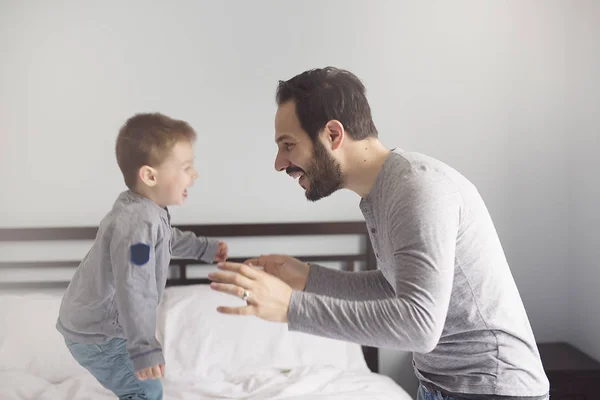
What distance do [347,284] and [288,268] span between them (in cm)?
14

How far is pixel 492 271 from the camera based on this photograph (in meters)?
1.06

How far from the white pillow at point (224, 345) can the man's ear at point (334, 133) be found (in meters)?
1.18

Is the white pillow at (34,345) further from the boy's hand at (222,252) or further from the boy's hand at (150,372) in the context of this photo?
the boy's hand at (150,372)

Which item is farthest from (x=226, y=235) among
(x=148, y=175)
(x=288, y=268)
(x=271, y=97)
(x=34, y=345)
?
(x=148, y=175)

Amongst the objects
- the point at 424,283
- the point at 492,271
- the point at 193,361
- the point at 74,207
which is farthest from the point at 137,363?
the point at 74,207

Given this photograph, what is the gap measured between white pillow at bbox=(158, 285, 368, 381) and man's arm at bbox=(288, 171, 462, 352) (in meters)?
1.19

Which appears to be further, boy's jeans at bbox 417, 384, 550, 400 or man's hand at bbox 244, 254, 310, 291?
man's hand at bbox 244, 254, 310, 291

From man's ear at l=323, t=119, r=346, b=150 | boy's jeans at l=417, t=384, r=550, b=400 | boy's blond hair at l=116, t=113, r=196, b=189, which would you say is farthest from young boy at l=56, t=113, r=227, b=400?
boy's jeans at l=417, t=384, r=550, b=400

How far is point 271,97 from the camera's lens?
2352mm

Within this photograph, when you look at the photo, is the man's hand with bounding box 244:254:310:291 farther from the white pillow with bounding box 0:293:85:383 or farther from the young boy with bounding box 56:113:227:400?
the white pillow with bounding box 0:293:85:383

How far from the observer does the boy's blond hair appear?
3.59 feet

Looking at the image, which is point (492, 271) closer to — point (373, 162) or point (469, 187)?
point (469, 187)

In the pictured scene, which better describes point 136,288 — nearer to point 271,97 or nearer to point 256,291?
point 256,291

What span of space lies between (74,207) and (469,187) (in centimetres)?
173
